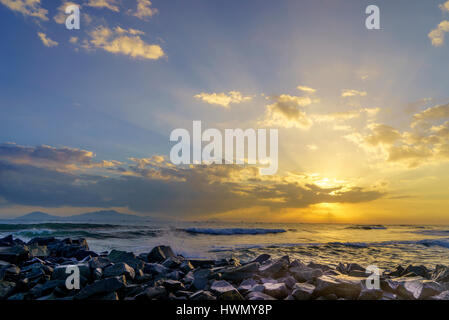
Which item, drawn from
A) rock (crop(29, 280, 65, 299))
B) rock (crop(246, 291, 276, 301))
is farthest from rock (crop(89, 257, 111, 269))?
rock (crop(246, 291, 276, 301))

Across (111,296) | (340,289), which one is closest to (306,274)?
(340,289)

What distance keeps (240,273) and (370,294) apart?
2.63 meters

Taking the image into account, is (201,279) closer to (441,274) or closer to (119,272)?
(119,272)

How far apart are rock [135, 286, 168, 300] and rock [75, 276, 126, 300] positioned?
1.85 feet

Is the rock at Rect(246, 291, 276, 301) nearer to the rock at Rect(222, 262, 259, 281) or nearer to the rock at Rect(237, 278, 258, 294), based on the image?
the rock at Rect(237, 278, 258, 294)

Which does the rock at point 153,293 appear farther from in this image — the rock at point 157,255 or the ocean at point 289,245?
the ocean at point 289,245

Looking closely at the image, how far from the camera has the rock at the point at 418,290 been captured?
4781mm

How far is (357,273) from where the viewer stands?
6.53 metres

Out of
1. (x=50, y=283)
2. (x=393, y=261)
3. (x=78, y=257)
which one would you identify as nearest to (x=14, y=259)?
(x=78, y=257)
